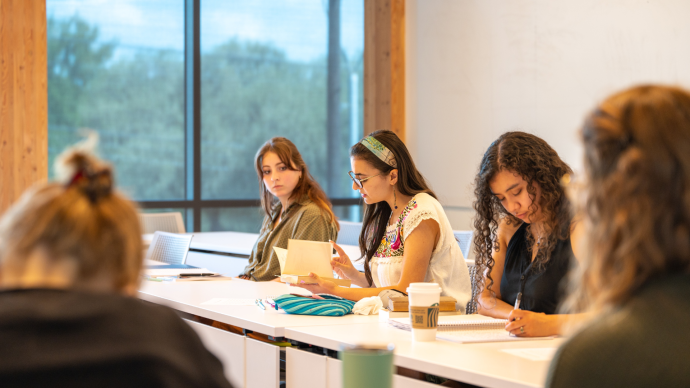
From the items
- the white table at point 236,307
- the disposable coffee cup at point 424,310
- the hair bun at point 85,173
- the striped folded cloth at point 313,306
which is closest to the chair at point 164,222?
the white table at point 236,307

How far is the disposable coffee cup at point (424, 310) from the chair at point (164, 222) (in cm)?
415

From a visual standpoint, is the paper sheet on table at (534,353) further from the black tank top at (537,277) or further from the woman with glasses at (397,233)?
the woman with glasses at (397,233)

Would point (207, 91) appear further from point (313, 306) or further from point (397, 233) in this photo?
point (313, 306)

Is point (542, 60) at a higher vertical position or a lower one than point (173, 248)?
higher

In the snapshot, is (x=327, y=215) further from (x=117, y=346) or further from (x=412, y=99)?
(x=412, y=99)

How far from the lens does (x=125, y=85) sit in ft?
19.4

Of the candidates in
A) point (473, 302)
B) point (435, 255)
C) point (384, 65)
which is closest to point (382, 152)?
point (435, 255)

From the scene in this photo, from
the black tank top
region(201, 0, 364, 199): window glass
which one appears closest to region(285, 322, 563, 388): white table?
the black tank top

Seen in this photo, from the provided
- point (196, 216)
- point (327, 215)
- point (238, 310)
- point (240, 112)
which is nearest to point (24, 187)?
point (196, 216)

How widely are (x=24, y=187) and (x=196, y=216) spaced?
5.03 feet

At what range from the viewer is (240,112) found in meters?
6.49

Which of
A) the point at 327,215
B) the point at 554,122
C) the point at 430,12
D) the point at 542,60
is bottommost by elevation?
the point at 327,215

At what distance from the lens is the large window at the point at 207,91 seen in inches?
226

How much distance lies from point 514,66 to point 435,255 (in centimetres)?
380
